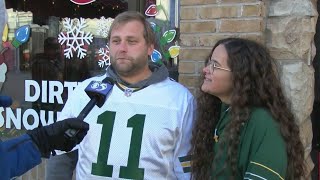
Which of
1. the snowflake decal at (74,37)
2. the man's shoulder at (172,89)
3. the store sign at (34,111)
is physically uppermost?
the snowflake decal at (74,37)

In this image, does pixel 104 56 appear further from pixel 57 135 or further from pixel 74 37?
pixel 57 135

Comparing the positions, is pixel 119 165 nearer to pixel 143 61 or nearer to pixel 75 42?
pixel 143 61

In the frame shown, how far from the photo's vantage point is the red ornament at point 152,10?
3.69 m

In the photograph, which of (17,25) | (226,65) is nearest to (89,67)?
(17,25)

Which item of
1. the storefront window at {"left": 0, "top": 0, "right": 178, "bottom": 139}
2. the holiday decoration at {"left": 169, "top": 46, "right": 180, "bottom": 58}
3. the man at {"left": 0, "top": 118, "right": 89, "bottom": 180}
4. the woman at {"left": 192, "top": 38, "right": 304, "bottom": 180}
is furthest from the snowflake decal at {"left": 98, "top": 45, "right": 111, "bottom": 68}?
the man at {"left": 0, "top": 118, "right": 89, "bottom": 180}

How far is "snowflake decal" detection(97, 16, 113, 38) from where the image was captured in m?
3.94

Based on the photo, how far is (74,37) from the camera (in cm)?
407

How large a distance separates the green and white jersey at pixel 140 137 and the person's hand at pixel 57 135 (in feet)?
1.71

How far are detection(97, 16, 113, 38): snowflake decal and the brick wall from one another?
3.10ft

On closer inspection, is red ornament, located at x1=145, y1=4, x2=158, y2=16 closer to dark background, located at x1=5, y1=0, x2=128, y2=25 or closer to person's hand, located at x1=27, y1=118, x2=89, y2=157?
dark background, located at x1=5, y1=0, x2=128, y2=25

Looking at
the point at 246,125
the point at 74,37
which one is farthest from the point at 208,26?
the point at 74,37

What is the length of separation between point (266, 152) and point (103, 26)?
2366mm

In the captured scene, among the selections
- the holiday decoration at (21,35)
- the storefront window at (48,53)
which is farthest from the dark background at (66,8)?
the holiday decoration at (21,35)

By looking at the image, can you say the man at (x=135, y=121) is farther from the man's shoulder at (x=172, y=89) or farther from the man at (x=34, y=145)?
the man at (x=34, y=145)
